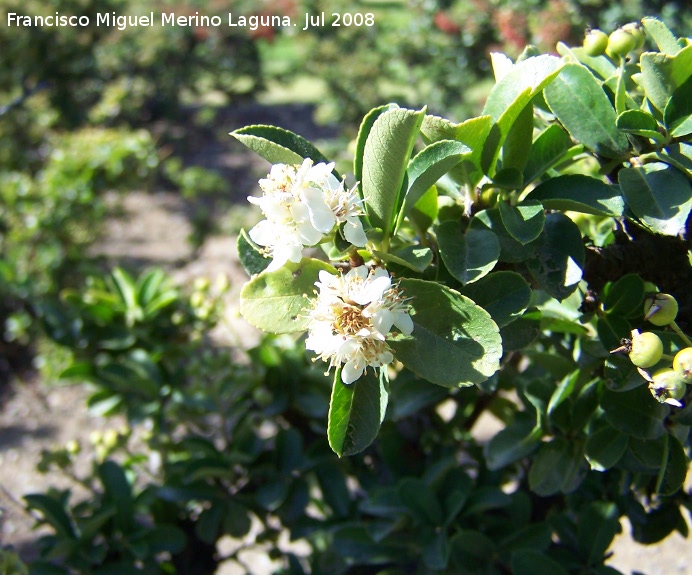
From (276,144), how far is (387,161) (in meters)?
0.12

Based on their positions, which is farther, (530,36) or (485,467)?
(530,36)

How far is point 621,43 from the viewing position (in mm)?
852

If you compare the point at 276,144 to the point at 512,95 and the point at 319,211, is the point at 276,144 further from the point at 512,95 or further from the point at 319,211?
the point at 512,95

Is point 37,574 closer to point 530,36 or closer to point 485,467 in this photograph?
point 485,467

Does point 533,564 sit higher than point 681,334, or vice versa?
point 681,334

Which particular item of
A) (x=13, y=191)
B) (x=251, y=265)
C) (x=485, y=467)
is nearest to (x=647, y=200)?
(x=251, y=265)

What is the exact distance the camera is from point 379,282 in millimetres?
644

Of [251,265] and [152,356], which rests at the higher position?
[251,265]

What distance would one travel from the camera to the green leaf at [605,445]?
932mm

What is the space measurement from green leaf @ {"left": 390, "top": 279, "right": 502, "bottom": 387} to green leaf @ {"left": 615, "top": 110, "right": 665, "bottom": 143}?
0.29 meters

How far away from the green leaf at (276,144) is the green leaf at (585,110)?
0.29m

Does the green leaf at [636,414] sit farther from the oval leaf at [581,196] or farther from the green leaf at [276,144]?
the green leaf at [276,144]

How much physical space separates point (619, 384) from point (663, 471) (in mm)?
140

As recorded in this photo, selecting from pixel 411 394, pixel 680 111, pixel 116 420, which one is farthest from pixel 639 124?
pixel 116 420
